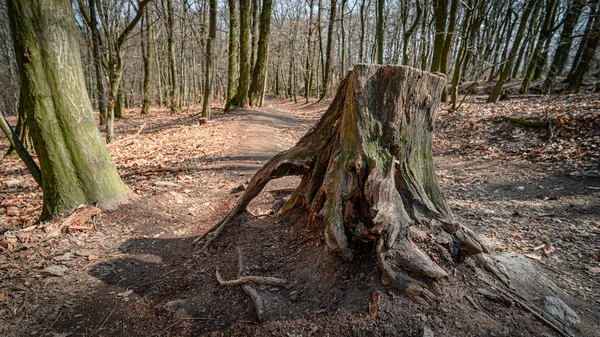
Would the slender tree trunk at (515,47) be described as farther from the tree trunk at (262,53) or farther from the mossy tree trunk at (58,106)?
the mossy tree trunk at (58,106)

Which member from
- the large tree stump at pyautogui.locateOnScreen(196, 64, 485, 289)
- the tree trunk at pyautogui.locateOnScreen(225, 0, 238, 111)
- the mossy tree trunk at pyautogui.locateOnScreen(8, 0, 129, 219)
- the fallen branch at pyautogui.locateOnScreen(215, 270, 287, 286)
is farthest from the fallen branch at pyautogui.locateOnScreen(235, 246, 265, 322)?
the tree trunk at pyautogui.locateOnScreen(225, 0, 238, 111)

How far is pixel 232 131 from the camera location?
1009 centimetres

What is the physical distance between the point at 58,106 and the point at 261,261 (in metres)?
3.27

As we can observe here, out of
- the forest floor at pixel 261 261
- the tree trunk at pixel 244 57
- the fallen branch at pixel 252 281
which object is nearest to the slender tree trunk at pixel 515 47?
the forest floor at pixel 261 261

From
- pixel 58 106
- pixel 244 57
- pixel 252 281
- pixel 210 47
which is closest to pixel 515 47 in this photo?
pixel 244 57

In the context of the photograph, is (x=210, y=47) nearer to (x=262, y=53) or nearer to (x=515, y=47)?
(x=262, y=53)

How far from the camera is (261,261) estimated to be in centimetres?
277

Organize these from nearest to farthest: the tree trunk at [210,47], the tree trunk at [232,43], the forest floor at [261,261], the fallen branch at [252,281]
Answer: the forest floor at [261,261] → the fallen branch at [252,281] → the tree trunk at [210,47] → the tree trunk at [232,43]

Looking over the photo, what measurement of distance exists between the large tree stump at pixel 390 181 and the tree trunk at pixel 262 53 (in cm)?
1400

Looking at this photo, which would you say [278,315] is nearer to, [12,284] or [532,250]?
[12,284]

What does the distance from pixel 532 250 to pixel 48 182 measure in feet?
19.8

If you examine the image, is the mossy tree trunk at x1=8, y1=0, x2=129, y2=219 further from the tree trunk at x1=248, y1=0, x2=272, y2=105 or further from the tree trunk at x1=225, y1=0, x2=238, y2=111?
the tree trunk at x1=248, y1=0, x2=272, y2=105

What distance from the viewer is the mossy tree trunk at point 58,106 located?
336cm

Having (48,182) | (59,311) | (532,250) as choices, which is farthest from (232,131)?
(532,250)
